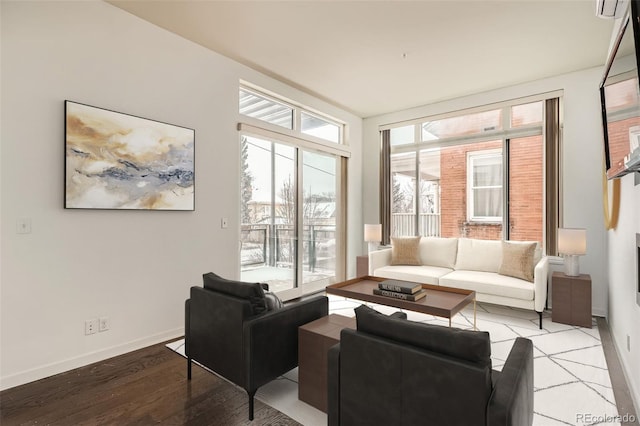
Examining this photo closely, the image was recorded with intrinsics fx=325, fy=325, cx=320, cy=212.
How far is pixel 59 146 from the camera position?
2568 millimetres

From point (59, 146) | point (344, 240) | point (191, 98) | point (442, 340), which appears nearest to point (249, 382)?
point (442, 340)

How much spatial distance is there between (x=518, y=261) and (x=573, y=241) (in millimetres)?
584

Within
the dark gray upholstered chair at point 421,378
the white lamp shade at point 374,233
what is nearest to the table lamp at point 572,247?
the white lamp shade at point 374,233

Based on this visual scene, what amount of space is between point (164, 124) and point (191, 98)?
455mm

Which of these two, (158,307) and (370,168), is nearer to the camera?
(158,307)

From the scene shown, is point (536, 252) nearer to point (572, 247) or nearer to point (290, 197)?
point (572, 247)

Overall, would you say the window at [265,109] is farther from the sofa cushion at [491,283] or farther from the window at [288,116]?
the sofa cushion at [491,283]

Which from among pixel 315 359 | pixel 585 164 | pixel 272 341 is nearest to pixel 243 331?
pixel 272 341

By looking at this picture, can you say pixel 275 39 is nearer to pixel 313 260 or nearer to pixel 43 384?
pixel 313 260

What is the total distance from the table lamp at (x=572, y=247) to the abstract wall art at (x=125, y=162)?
4.09 meters

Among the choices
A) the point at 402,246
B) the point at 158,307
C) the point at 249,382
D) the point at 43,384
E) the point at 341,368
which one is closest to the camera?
the point at 341,368

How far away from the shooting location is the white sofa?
3.54 metres

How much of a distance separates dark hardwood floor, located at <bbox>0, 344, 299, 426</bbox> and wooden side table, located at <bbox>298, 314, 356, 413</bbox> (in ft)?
0.70

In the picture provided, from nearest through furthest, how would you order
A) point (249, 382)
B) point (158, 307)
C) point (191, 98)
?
1. point (249, 382)
2. point (158, 307)
3. point (191, 98)
